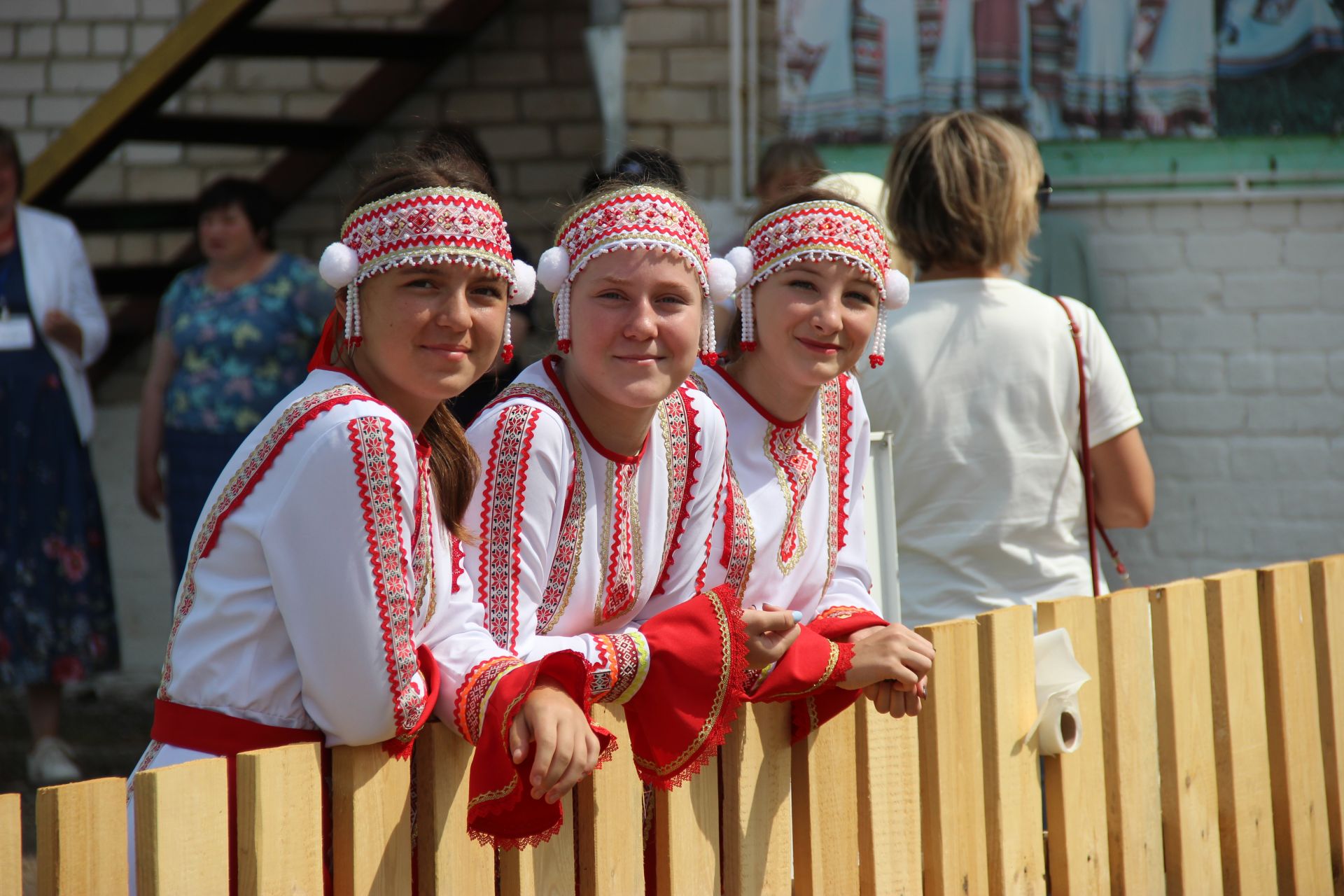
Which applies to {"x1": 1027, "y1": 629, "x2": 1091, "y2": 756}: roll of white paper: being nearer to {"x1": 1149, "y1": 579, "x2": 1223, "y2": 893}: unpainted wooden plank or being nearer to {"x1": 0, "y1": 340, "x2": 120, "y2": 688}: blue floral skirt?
{"x1": 1149, "y1": 579, "x2": 1223, "y2": 893}: unpainted wooden plank

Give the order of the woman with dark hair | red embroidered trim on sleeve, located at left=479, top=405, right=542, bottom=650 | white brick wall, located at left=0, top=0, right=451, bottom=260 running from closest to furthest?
red embroidered trim on sleeve, located at left=479, top=405, right=542, bottom=650
the woman with dark hair
white brick wall, located at left=0, top=0, right=451, bottom=260

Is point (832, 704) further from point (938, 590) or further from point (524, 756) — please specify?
point (938, 590)

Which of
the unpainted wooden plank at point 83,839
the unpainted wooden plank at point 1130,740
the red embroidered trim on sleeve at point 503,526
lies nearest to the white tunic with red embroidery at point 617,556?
the red embroidered trim on sleeve at point 503,526

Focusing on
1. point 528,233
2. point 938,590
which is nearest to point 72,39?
point 528,233

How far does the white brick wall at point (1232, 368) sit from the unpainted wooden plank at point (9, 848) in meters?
4.17

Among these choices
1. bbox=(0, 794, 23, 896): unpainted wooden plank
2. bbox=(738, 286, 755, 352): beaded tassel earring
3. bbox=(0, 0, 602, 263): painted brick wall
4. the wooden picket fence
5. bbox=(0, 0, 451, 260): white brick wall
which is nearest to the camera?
bbox=(0, 794, 23, 896): unpainted wooden plank

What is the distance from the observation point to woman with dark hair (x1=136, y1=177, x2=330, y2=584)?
4.96m

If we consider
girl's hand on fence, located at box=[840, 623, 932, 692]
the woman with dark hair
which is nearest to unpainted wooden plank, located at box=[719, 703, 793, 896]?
girl's hand on fence, located at box=[840, 623, 932, 692]

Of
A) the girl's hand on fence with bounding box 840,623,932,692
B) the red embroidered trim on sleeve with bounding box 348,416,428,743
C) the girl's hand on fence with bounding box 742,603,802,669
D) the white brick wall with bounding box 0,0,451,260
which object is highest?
the white brick wall with bounding box 0,0,451,260

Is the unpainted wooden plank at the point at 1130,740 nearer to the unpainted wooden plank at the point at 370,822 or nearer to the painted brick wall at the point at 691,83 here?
the unpainted wooden plank at the point at 370,822

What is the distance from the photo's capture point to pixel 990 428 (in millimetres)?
2930

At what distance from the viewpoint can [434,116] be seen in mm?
6457

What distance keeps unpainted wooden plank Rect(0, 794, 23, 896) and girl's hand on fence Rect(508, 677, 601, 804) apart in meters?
0.52

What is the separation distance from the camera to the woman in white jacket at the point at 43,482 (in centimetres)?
497
